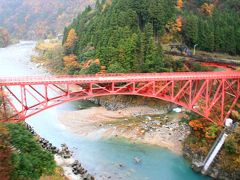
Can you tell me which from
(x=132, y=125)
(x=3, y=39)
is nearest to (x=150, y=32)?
(x=132, y=125)

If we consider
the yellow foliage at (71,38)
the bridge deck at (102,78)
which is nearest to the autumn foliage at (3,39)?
the yellow foliage at (71,38)

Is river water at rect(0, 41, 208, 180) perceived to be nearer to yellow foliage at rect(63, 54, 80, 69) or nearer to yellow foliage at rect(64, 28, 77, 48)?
yellow foliage at rect(63, 54, 80, 69)

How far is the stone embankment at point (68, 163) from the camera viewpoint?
2900 cm

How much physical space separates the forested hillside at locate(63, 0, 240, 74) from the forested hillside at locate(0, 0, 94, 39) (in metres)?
74.9

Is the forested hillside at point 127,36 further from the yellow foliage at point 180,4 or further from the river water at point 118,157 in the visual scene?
the river water at point 118,157

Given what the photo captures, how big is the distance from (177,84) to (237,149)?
17196mm

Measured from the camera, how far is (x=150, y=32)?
47.6 m

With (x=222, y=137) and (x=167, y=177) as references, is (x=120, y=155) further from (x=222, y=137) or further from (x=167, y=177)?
(x=222, y=137)

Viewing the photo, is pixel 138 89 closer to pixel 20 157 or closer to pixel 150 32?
pixel 20 157

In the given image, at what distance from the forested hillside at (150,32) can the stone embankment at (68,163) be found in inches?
591

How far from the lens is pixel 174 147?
114 ft

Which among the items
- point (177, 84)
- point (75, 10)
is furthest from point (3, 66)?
point (75, 10)

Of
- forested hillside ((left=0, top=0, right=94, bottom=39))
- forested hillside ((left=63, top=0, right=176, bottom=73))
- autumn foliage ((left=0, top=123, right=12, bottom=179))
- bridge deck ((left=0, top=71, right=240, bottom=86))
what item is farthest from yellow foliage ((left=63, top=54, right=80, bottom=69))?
forested hillside ((left=0, top=0, right=94, bottom=39))

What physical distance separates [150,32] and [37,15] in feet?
365
